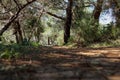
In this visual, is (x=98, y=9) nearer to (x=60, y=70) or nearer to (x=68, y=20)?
(x=68, y=20)

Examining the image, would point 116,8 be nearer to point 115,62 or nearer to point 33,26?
point 33,26

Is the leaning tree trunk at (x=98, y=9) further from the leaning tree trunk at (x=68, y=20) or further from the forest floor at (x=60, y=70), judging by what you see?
the forest floor at (x=60, y=70)

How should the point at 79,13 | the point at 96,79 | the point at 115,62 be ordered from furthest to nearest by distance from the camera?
the point at 79,13 → the point at 115,62 → the point at 96,79

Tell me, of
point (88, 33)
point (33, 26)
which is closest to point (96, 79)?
point (88, 33)

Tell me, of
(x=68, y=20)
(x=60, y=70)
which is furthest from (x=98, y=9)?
(x=60, y=70)

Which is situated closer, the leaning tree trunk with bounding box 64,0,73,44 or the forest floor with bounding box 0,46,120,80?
the forest floor with bounding box 0,46,120,80

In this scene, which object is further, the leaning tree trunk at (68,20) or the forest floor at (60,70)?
the leaning tree trunk at (68,20)

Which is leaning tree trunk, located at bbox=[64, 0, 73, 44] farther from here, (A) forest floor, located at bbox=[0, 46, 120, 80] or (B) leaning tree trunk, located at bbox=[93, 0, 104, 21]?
(A) forest floor, located at bbox=[0, 46, 120, 80]

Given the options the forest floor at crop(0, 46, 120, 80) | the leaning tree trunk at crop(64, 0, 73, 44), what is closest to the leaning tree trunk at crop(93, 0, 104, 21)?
the leaning tree trunk at crop(64, 0, 73, 44)

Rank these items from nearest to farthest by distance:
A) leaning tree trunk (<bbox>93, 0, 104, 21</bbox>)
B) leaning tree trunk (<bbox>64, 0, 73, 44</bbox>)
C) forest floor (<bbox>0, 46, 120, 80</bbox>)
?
forest floor (<bbox>0, 46, 120, 80</bbox>)
leaning tree trunk (<bbox>93, 0, 104, 21</bbox>)
leaning tree trunk (<bbox>64, 0, 73, 44</bbox>)

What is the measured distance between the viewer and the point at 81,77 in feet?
9.96

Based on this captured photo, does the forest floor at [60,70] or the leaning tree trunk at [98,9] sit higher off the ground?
the leaning tree trunk at [98,9]

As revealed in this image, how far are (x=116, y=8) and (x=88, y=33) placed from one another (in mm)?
2360

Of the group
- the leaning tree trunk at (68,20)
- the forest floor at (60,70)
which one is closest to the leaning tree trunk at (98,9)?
the leaning tree trunk at (68,20)
